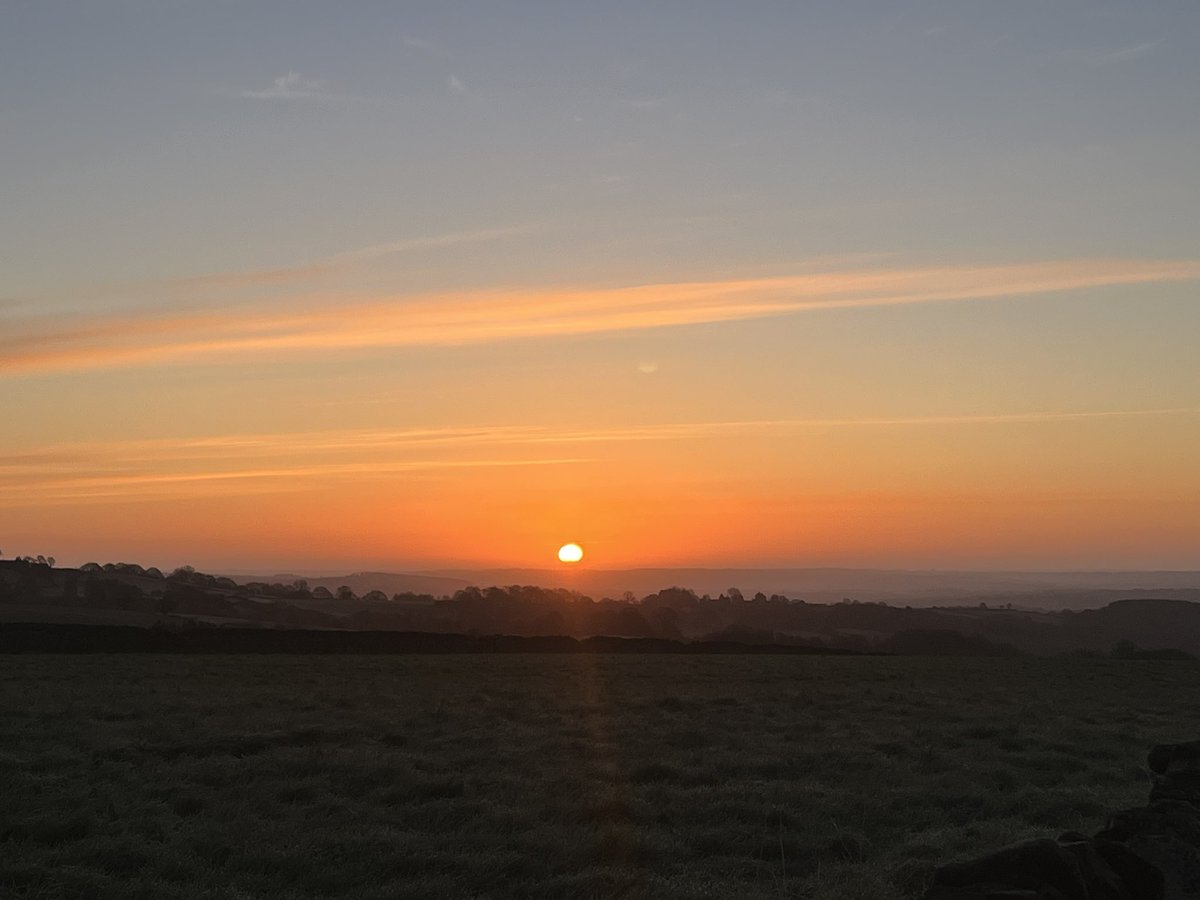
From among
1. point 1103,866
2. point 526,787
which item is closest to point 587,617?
point 526,787

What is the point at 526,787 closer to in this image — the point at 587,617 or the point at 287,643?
the point at 287,643

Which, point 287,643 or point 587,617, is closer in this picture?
point 287,643

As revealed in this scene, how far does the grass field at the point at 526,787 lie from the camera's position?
10.6 m

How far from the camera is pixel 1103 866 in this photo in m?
7.84

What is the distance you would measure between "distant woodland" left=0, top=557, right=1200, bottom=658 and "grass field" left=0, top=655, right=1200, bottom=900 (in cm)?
3251

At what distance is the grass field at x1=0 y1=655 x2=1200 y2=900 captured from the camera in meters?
10.6

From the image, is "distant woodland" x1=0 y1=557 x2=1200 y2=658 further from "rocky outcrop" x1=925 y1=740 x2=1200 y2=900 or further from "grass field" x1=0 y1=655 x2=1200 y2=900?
"rocky outcrop" x1=925 y1=740 x2=1200 y2=900

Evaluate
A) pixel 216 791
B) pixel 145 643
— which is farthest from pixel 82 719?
pixel 145 643

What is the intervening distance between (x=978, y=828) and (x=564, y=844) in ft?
15.7

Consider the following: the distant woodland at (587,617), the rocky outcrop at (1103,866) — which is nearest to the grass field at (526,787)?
the rocky outcrop at (1103,866)

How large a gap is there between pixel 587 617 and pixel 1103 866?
4369 inches

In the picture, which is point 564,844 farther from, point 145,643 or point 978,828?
point 145,643

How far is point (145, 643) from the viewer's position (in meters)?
46.8

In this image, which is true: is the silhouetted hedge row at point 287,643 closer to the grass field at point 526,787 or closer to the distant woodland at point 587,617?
the distant woodland at point 587,617
